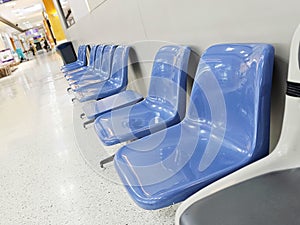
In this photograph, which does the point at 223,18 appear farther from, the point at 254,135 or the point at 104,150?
the point at 104,150

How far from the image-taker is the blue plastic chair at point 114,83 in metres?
2.39

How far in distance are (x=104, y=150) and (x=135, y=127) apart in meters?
0.90

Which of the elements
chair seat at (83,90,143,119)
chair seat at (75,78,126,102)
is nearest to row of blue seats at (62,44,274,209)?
chair seat at (83,90,143,119)

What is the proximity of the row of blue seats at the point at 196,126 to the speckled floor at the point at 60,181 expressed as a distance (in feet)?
1.44

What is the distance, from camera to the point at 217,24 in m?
1.21

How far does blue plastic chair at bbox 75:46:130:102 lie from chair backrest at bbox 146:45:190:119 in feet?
2.16

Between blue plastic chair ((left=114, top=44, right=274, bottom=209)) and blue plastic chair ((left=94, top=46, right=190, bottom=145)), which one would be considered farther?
blue plastic chair ((left=94, top=46, right=190, bottom=145))

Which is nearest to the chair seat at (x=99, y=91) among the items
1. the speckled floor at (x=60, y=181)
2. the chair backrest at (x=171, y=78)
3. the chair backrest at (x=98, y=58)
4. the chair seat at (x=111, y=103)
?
the chair seat at (x=111, y=103)

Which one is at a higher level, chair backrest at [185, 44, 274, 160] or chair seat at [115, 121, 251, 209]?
chair backrest at [185, 44, 274, 160]

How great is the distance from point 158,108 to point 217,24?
0.69 metres

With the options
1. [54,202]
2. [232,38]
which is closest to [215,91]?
[232,38]

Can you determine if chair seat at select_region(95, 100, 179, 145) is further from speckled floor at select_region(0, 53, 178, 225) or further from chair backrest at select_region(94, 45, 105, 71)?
chair backrest at select_region(94, 45, 105, 71)

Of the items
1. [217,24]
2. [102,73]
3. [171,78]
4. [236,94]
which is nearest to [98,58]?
[102,73]

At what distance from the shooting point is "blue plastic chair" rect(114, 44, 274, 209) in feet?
2.87
